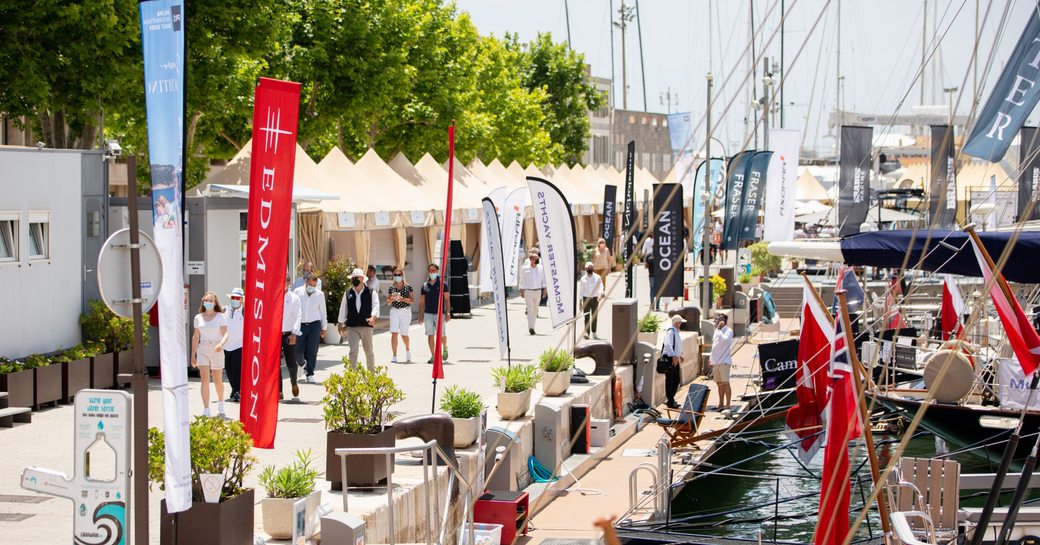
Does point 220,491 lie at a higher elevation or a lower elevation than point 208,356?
lower

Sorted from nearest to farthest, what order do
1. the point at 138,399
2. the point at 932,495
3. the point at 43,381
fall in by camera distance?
the point at 138,399 < the point at 932,495 < the point at 43,381

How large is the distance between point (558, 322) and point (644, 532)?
7.93 m

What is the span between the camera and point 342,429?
11.7m

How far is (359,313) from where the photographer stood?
63.6 ft

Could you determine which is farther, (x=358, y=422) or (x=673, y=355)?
(x=673, y=355)

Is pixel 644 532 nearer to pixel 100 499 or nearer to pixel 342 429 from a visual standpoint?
pixel 342 429

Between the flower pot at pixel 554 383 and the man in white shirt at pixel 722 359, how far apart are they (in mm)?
4250

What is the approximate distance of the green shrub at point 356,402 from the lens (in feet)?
38.3

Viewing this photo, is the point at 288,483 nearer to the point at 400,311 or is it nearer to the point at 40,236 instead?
the point at 40,236

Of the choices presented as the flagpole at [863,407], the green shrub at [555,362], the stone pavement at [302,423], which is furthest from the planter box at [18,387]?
the flagpole at [863,407]

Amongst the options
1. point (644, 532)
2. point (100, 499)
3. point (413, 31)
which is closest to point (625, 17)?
point (413, 31)

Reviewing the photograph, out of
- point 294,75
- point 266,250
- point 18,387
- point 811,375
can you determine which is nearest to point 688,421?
point 811,375

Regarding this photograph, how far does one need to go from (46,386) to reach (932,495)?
37.5ft

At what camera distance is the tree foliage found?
2078cm
